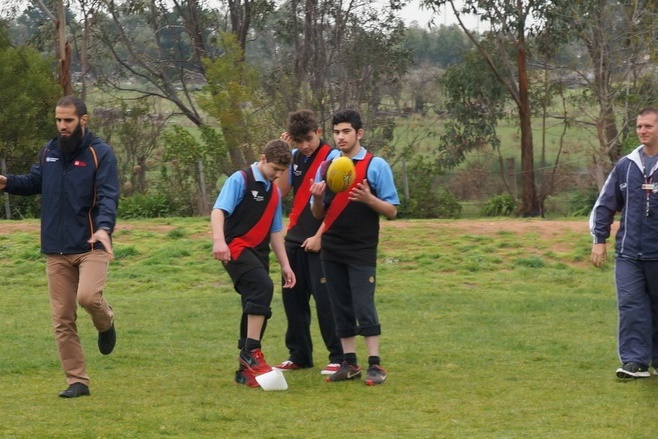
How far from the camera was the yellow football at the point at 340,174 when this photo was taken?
8008 millimetres

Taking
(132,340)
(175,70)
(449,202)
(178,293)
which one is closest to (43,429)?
(132,340)

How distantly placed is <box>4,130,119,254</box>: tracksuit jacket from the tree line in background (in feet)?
59.4

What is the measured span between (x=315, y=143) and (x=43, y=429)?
10.4 ft

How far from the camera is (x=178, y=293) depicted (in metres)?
15.3

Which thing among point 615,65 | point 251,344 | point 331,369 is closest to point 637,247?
point 331,369

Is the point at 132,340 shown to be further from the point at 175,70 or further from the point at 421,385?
A: the point at 175,70

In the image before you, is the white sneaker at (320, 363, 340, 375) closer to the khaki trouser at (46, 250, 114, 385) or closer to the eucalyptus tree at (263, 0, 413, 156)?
the khaki trouser at (46, 250, 114, 385)

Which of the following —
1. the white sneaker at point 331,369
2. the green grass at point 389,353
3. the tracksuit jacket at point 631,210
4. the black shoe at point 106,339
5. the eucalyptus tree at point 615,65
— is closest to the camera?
the green grass at point 389,353

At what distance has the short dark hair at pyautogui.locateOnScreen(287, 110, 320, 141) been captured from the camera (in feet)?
28.1

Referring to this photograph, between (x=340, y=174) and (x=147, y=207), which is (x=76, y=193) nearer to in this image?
(x=340, y=174)

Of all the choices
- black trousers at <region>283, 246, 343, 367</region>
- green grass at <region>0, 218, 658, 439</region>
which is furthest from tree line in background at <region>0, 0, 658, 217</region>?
black trousers at <region>283, 246, 343, 367</region>

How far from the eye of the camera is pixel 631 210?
842 centimetres

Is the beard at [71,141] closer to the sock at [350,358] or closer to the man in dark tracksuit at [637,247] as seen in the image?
Result: the sock at [350,358]

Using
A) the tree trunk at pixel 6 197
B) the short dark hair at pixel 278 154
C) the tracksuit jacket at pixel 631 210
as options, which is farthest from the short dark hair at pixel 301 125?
the tree trunk at pixel 6 197
